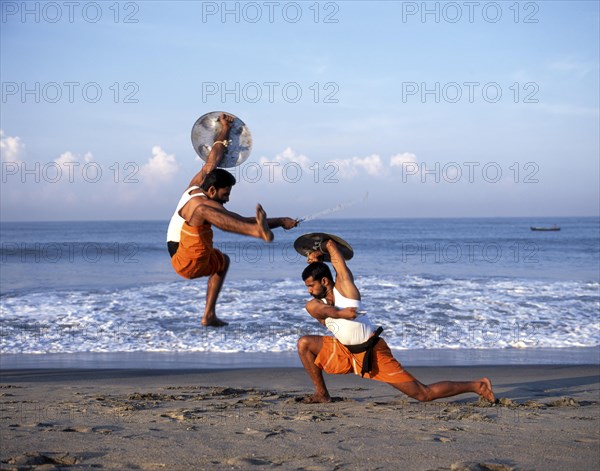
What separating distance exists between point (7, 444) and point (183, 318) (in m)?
9.65

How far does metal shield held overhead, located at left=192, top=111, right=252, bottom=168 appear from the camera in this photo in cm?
670

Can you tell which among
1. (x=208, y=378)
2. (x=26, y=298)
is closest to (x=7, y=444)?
(x=208, y=378)

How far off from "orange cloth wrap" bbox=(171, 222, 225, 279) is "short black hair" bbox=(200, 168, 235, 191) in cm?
36

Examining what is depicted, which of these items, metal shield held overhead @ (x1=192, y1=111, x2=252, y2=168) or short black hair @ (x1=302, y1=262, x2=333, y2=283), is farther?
short black hair @ (x1=302, y1=262, x2=333, y2=283)

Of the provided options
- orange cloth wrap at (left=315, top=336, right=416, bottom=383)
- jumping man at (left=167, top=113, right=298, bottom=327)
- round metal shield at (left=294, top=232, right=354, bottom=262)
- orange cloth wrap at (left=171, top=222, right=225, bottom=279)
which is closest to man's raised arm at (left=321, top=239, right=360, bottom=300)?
round metal shield at (left=294, top=232, right=354, bottom=262)

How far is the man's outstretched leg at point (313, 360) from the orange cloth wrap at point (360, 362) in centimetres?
15

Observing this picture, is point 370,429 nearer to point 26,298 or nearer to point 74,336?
point 74,336

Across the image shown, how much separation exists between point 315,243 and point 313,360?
200cm

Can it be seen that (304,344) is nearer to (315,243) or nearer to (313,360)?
(313,360)

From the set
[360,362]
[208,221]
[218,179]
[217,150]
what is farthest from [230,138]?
[360,362]

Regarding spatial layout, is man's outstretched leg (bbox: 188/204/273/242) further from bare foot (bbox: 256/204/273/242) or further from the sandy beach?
the sandy beach

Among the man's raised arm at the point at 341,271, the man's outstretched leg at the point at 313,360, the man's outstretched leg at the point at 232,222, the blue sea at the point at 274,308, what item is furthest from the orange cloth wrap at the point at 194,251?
the blue sea at the point at 274,308

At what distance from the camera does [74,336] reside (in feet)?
45.4

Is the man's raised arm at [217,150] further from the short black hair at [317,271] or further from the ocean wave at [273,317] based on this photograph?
the ocean wave at [273,317]
